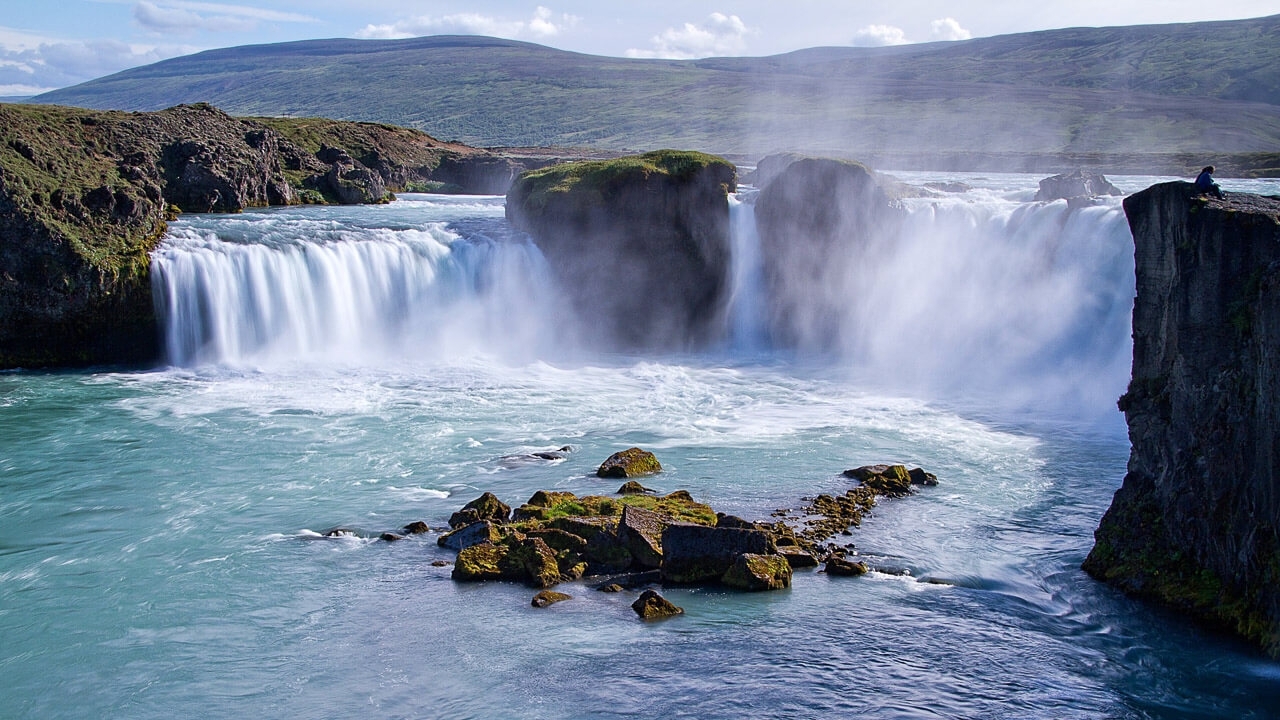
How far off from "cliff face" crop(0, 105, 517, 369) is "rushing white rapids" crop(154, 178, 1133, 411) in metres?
1.19

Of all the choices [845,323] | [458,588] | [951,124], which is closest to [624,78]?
[951,124]

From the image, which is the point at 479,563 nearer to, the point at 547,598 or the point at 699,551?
the point at 547,598

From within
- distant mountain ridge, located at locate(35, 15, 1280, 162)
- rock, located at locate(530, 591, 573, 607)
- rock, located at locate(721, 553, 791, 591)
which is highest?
distant mountain ridge, located at locate(35, 15, 1280, 162)

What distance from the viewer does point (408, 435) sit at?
23.8 m

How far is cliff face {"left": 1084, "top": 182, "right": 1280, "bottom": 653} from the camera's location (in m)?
13.3

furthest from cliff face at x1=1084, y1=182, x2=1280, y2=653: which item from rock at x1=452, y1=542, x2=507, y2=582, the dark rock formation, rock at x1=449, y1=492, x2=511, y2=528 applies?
the dark rock formation

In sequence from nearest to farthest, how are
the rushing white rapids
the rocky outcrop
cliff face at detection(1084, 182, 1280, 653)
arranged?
cliff face at detection(1084, 182, 1280, 653)
the rushing white rapids
the rocky outcrop

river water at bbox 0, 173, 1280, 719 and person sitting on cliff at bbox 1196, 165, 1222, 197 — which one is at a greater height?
person sitting on cliff at bbox 1196, 165, 1222, 197

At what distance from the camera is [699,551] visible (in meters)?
15.3

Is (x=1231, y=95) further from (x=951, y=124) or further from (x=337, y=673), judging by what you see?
(x=337, y=673)

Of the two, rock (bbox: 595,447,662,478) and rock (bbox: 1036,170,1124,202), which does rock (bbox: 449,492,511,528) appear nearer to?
rock (bbox: 595,447,662,478)

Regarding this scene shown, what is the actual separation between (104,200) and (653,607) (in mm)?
25753

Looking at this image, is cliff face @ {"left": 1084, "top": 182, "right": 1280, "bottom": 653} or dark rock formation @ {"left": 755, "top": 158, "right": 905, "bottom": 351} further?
dark rock formation @ {"left": 755, "top": 158, "right": 905, "bottom": 351}

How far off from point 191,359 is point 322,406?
7.29 meters
